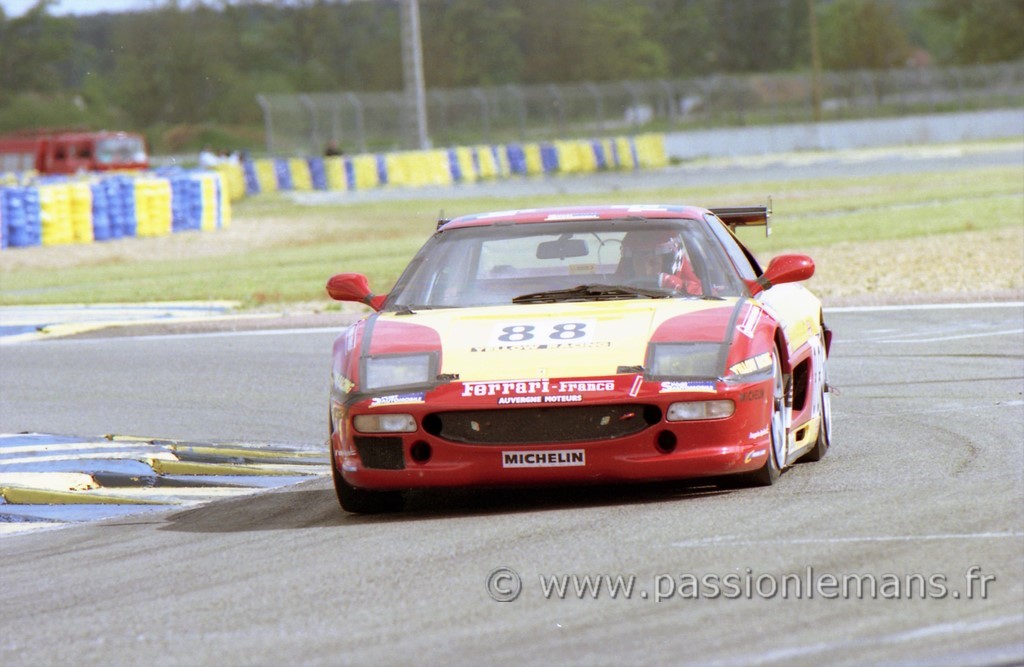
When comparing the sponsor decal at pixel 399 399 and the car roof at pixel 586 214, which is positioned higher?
the car roof at pixel 586 214

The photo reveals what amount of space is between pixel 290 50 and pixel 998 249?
106075mm

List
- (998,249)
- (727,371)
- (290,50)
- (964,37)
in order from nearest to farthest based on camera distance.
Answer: (727,371)
(998,249)
(964,37)
(290,50)

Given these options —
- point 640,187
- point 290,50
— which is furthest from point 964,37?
point 640,187

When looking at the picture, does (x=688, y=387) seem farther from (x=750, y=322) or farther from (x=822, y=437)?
(x=822, y=437)

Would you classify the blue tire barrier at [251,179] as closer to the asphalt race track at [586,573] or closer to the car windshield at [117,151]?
the car windshield at [117,151]

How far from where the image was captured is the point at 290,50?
A: 4766 inches

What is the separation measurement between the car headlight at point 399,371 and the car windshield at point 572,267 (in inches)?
29.4

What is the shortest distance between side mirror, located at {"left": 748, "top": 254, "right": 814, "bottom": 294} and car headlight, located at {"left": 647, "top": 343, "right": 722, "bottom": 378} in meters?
0.82

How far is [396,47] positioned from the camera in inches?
4552

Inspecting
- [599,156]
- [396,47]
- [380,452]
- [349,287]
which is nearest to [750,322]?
[380,452]

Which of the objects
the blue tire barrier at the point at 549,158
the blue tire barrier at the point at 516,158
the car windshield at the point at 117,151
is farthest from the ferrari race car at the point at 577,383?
the blue tire barrier at the point at 549,158

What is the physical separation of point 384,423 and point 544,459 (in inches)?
24.3

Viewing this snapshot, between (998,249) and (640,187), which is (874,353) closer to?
(998,249)

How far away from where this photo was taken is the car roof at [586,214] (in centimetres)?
741
